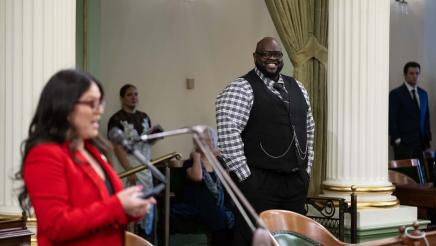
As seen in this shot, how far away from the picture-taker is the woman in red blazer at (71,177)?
6.45ft

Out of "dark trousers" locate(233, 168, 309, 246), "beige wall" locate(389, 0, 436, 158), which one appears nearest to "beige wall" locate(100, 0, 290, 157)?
"beige wall" locate(389, 0, 436, 158)

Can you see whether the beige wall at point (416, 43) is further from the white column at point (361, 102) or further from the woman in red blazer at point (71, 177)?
the woman in red blazer at point (71, 177)

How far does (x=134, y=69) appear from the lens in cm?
742

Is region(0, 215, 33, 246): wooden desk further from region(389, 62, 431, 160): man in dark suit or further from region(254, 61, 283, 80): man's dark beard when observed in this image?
region(389, 62, 431, 160): man in dark suit

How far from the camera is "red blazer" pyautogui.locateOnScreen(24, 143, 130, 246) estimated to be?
1958 mm

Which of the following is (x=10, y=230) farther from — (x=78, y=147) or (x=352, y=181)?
(x=352, y=181)

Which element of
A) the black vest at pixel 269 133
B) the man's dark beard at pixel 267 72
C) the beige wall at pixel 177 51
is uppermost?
the beige wall at pixel 177 51

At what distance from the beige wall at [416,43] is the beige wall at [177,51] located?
200 centimetres

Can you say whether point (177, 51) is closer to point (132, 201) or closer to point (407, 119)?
point (407, 119)

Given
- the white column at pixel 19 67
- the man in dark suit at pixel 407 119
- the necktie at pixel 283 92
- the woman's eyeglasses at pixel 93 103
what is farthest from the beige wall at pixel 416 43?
the woman's eyeglasses at pixel 93 103

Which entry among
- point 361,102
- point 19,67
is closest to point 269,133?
point 361,102

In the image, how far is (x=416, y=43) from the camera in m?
9.88

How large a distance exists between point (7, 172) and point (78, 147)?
80.7 inches

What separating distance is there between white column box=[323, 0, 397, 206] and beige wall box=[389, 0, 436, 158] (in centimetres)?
401
